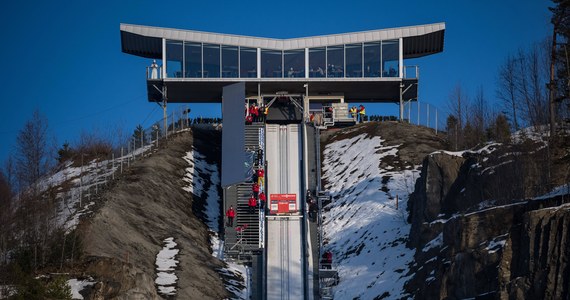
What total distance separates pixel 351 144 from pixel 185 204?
14.8 m

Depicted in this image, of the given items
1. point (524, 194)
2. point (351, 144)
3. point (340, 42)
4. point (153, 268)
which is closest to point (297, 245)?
point (153, 268)

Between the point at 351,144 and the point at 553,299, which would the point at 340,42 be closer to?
the point at 351,144

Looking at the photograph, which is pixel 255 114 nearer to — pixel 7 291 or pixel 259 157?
pixel 259 157

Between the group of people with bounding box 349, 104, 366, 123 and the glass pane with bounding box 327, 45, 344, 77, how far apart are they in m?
2.59

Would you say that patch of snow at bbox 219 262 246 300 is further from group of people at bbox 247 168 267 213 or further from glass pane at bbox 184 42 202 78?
glass pane at bbox 184 42 202 78

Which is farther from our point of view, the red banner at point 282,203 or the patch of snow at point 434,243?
the red banner at point 282,203

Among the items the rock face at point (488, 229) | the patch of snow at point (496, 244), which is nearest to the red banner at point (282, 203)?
the rock face at point (488, 229)

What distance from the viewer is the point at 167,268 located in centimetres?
5312

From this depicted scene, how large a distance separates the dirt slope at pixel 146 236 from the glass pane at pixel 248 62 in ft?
40.4

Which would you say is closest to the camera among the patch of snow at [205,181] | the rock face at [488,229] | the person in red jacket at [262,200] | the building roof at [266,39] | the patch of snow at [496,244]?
the rock face at [488,229]

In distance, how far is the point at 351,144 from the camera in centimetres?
7456

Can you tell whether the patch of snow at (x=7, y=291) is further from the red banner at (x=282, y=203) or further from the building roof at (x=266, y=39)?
the building roof at (x=266, y=39)

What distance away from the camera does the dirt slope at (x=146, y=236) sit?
1837 inches

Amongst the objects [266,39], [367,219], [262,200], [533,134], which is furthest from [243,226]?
[266,39]
